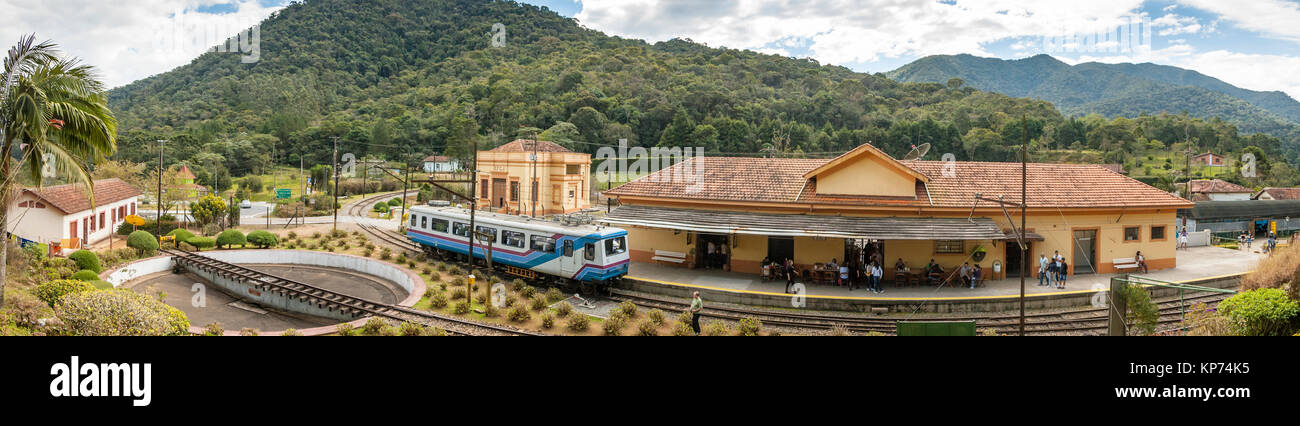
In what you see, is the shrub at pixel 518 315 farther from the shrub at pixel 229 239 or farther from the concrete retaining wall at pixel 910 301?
the shrub at pixel 229 239

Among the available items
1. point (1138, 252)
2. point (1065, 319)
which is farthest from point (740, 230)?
point (1138, 252)

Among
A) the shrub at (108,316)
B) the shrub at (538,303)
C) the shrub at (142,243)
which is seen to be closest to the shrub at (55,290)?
the shrub at (108,316)

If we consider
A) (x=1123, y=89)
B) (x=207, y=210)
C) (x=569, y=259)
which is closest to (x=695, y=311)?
(x=569, y=259)

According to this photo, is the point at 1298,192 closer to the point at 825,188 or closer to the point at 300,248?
the point at 825,188

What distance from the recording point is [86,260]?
17797 millimetres

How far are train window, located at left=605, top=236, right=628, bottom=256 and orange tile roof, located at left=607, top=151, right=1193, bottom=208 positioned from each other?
13.3 ft

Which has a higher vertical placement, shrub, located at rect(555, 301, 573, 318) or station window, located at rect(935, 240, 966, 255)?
station window, located at rect(935, 240, 966, 255)

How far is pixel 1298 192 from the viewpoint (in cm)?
3969

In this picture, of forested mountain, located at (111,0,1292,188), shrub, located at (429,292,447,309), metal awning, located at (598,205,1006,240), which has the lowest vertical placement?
shrub, located at (429,292,447,309)

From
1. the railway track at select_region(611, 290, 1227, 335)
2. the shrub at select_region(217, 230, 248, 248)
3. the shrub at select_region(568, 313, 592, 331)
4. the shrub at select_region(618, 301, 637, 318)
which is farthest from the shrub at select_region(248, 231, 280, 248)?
the shrub at select_region(618, 301, 637, 318)

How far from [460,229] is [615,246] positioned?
6774 mm

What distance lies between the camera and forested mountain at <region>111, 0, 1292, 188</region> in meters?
68.2

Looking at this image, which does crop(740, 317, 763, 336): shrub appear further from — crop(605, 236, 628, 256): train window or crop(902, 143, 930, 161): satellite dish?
crop(902, 143, 930, 161): satellite dish

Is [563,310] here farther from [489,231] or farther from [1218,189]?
[1218,189]
